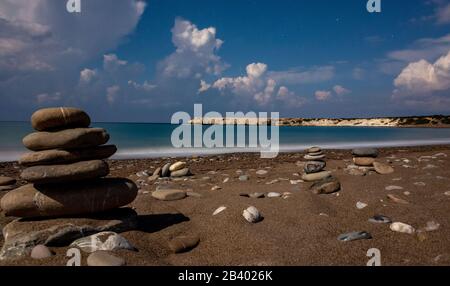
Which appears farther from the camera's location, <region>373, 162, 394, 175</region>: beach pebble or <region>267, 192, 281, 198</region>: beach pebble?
<region>373, 162, 394, 175</region>: beach pebble

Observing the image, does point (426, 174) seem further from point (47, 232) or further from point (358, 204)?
point (47, 232)

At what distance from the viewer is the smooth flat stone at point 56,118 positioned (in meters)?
6.01

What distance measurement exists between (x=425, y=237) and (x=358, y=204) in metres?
2.05

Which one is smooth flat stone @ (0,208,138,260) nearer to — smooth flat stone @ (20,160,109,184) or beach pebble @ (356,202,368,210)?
smooth flat stone @ (20,160,109,184)

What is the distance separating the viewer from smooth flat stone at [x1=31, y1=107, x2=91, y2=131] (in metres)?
6.01

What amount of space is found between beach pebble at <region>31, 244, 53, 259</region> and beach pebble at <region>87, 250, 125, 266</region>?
701mm

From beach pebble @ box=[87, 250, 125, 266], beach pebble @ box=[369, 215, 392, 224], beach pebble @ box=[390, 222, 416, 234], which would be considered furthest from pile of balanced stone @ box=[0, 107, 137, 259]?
beach pebble @ box=[390, 222, 416, 234]

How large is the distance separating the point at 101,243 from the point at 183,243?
1213mm

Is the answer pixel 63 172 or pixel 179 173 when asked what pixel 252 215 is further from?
pixel 179 173

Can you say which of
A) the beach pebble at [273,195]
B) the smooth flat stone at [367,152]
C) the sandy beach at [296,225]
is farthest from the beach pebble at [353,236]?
the smooth flat stone at [367,152]

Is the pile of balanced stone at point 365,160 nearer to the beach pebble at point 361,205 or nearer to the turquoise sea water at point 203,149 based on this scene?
the beach pebble at point 361,205

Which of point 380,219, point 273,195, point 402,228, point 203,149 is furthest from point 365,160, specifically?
point 203,149

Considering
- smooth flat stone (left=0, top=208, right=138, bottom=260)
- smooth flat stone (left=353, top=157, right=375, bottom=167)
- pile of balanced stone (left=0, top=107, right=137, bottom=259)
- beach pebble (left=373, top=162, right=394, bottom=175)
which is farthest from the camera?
smooth flat stone (left=353, top=157, right=375, bottom=167)

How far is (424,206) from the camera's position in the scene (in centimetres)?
706
